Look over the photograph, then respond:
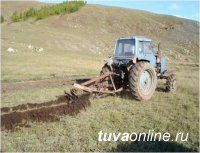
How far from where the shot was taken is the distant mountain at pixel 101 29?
164 feet

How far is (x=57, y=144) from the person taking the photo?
7.11m

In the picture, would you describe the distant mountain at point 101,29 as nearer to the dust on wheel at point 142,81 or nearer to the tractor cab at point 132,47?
the tractor cab at point 132,47

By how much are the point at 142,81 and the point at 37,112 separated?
444 cm

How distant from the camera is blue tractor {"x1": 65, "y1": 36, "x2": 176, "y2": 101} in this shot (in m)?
11.1

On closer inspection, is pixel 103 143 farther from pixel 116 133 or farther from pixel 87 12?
pixel 87 12

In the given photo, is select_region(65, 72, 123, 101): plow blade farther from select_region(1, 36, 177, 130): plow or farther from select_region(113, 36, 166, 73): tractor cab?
select_region(113, 36, 166, 73): tractor cab

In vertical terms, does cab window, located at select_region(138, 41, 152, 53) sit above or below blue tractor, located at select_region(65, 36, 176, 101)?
above

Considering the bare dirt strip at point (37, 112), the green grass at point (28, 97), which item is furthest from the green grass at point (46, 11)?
the bare dirt strip at point (37, 112)

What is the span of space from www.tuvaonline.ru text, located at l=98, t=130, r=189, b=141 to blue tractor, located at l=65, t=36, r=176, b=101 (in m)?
3.05

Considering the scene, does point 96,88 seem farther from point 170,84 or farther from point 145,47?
point 170,84

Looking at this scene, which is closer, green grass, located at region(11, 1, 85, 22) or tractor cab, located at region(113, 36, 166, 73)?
tractor cab, located at region(113, 36, 166, 73)

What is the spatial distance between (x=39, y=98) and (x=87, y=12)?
7772 centimetres

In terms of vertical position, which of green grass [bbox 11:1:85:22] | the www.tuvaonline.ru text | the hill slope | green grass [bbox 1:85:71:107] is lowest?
the www.tuvaonline.ru text

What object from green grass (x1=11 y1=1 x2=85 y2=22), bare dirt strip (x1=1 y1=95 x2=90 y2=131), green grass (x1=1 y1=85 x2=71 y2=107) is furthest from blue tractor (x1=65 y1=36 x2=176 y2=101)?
green grass (x1=11 y1=1 x2=85 y2=22)
